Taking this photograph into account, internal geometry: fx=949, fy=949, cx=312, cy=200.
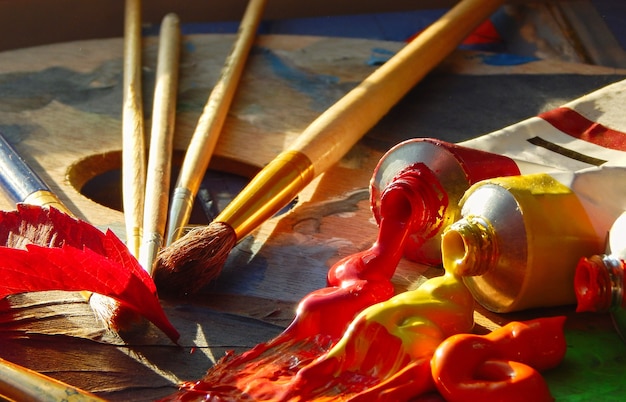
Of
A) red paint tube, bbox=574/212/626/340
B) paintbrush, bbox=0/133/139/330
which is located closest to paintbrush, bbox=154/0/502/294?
paintbrush, bbox=0/133/139/330

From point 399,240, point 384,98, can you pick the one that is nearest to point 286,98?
point 384,98

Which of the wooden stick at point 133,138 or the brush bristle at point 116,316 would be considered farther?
the wooden stick at point 133,138

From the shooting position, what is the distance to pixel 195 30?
1.99 m

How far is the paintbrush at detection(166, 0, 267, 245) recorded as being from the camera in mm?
1074

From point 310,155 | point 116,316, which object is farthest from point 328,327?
point 310,155

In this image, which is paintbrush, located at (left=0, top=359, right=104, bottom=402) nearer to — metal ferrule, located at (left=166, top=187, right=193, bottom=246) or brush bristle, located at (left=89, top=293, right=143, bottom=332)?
brush bristle, located at (left=89, top=293, right=143, bottom=332)

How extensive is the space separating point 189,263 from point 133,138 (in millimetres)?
361

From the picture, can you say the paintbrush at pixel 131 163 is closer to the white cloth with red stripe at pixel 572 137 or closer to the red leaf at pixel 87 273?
the red leaf at pixel 87 273

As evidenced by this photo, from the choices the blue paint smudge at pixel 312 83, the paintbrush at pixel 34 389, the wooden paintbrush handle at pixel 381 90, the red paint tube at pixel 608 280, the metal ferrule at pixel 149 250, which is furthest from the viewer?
the blue paint smudge at pixel 312 83

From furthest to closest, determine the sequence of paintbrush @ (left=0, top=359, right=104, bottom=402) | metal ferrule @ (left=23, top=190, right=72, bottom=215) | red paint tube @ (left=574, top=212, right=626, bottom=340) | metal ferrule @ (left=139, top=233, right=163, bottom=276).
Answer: metal ferrule @ (left=23, top=190, right=72, bottom=215) → metal ferrule @ (left=139, top=233, right=163, bottom=276) → red paint tube @ (left=574, top=212, right=626, bottom=340) → paintbrush @ (left=0, top=359, right=104, bottom=402)

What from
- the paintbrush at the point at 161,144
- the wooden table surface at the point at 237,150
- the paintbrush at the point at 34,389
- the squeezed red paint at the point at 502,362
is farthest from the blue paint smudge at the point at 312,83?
the paintbrush at the point at 34,389

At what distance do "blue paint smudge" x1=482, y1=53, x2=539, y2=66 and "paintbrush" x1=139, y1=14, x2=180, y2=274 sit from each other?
1.64 ft

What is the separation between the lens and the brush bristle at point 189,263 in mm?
932

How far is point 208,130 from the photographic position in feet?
4.11
